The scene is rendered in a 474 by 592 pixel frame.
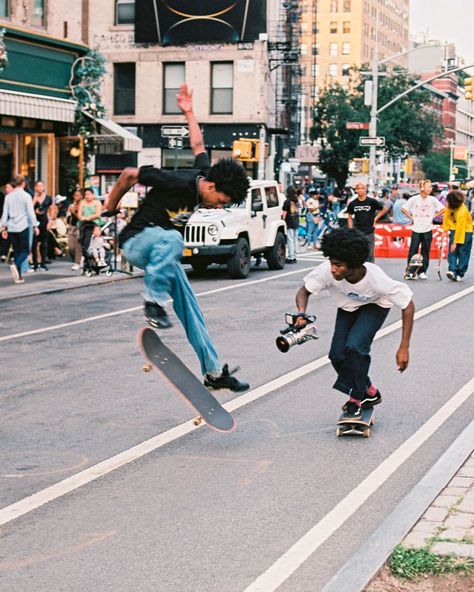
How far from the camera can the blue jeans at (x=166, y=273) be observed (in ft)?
24.1

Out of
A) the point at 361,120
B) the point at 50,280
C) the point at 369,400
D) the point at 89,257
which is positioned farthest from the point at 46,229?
the point at 361,120

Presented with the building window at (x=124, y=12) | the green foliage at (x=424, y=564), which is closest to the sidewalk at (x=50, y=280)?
the green foliage at (x=424, y=564)

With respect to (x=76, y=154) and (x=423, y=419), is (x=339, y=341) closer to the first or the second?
(x=423, y=419)

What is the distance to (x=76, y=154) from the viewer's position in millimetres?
28047

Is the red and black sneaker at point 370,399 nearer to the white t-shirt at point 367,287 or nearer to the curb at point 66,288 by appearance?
the white t-shirt at point 367,287

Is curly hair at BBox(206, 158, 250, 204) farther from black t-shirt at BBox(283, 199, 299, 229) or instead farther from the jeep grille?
black t-shirt at BBox(283, 199, 299, 229)

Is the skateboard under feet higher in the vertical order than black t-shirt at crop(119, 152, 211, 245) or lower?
lower

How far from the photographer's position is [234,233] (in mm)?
21672

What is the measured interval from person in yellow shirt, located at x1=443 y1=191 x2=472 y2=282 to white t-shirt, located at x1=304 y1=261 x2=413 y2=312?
1358cm

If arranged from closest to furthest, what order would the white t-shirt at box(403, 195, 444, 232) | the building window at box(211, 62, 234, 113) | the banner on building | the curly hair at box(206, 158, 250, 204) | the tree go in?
1. the curly hair at box(206, 158, 250, 204)
2. the white t-shirt at box(403, 195, 444, 232)
3. the banner on building
4. the building window at box(211, 62, 234, 113)
5. the tree

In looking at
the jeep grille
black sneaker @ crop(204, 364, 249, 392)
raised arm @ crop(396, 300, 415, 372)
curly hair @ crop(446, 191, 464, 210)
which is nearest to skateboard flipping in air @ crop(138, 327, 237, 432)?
black sneaker @ crop(204, 364, 249, 392)

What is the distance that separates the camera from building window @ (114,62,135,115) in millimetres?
49375

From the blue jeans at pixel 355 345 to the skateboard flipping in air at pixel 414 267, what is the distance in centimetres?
1358

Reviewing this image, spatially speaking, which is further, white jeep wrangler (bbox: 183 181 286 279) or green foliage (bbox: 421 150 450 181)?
green foliage (bbox: 421 150 450 181)
